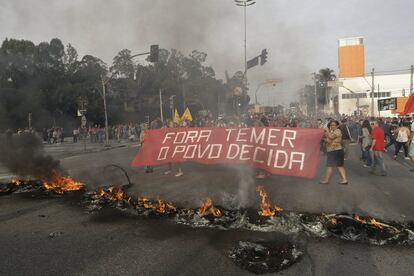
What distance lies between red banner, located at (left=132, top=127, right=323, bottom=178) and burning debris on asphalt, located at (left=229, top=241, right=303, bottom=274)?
3180 mm

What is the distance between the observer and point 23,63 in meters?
18.0

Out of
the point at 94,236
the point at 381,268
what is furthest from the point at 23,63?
the point at 381,268

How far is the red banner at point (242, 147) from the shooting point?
25.0 ft

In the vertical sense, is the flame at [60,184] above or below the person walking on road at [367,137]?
below

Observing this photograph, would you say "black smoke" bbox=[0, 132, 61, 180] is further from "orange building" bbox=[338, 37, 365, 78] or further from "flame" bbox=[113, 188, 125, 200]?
"orange building" bbox=[338, 37, 365, 78]

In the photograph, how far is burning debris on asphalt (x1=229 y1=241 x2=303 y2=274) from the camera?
156 inches

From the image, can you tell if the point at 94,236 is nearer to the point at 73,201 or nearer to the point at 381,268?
the point at 73,201

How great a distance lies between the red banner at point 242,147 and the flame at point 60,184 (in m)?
1.60

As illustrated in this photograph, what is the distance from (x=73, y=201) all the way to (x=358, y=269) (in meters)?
5.54

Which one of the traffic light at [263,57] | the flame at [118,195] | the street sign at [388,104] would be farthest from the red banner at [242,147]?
the street sign at [388,104]

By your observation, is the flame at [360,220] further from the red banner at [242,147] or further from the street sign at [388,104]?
the street sign at [388,104]

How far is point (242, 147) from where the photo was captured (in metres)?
8.30

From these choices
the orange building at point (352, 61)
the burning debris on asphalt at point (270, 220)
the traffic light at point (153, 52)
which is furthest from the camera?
the orange building at point (352, 61)

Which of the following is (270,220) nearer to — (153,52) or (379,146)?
(379,146)
